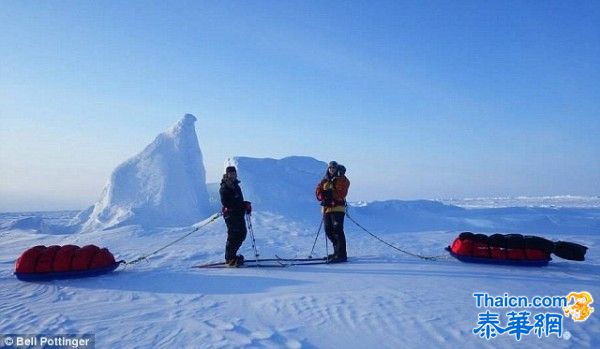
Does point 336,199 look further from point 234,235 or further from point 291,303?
point 291,303

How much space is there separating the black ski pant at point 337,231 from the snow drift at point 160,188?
33.9 ft

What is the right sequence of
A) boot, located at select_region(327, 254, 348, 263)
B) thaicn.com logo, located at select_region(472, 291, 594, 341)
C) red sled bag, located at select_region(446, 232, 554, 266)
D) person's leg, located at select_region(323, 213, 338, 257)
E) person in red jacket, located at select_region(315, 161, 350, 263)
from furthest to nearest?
person's leg, located at select_region(323, 213, 338, 257) → person in red jacket, located at select_region(315, 161, 350, 263) → boot, located at select_region(327, 254, 348, 263) → red sled bag, located at select_region(446, 232, 554, 266) → thaicn.com logo, located at select_region(472, 291, 594, 341)

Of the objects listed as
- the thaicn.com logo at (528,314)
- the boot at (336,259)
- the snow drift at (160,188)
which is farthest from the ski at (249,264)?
Result: the snow drift at (160,188)

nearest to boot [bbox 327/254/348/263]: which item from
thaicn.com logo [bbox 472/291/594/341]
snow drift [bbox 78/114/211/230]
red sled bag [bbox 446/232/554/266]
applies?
red sled bag [bbox 446/232/554/266]

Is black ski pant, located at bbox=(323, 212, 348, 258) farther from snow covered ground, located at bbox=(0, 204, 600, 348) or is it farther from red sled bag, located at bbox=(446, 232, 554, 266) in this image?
red sled bag, located at bbox=(446, 232, 554, 266)

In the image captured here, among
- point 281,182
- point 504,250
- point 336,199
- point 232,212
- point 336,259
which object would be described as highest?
point 281,182

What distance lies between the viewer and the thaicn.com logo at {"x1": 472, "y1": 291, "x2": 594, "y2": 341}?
360 centimetres

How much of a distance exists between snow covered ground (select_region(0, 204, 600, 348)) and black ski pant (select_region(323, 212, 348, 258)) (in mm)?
351

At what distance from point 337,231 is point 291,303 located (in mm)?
2966

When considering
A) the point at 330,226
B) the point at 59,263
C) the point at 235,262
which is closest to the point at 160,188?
the point at 235,262

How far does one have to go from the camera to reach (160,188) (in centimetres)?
1680

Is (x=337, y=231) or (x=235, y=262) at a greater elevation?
(x=337, y=231)

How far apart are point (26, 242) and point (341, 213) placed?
33.0 ft

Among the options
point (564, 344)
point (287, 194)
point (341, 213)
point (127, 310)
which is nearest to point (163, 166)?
point (287, 194)
